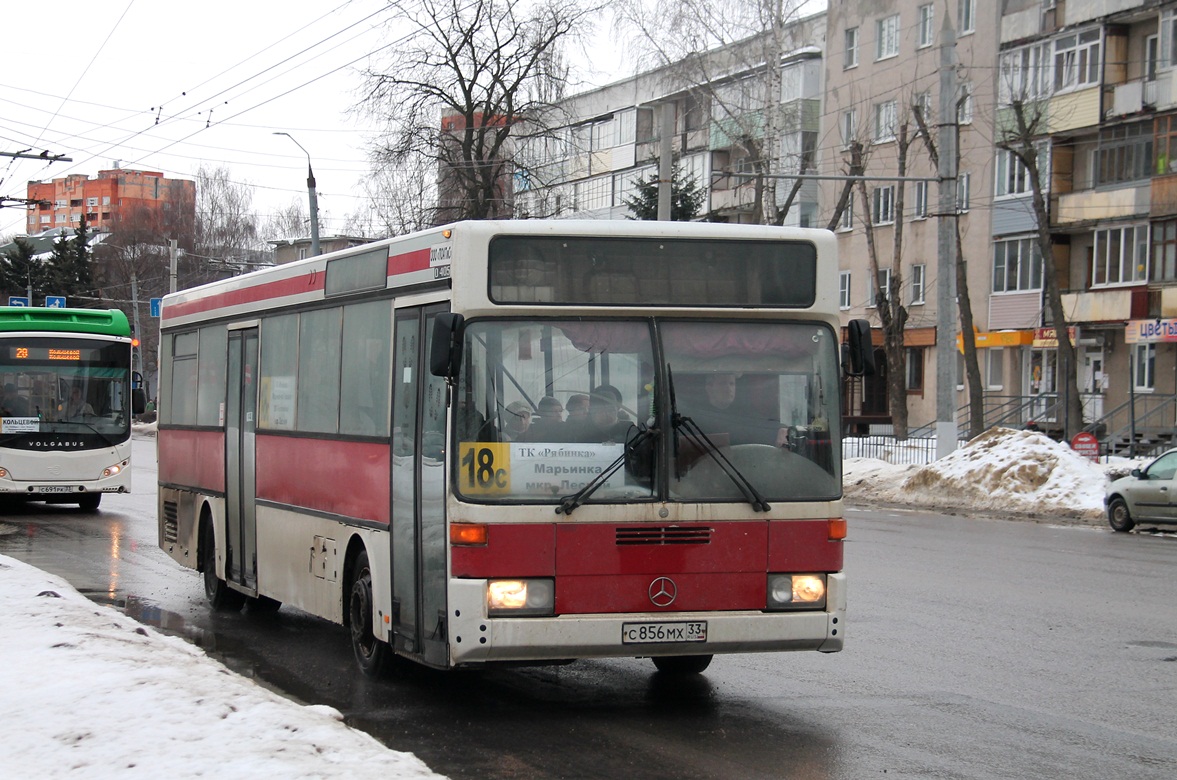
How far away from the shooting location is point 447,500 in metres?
7.88

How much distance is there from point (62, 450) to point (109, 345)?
1.88m

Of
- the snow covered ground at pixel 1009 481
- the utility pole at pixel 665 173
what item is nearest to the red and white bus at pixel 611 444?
the snow covered ground at pixel 1009 481

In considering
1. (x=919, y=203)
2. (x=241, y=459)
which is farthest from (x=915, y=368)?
(x=241, y=459)

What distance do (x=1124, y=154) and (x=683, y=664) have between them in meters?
38.7

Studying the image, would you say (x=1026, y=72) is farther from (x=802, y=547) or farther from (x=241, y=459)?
(x=802, y=547)

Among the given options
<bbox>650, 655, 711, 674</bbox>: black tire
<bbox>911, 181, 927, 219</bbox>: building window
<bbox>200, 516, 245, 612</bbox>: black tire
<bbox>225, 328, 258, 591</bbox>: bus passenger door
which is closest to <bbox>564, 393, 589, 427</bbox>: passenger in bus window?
<bbox>650, 655, 711, 674</bbox>: black tire

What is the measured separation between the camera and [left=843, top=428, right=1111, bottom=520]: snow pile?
26.8 metres

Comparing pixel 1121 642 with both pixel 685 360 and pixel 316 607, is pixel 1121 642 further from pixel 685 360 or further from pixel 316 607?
pixel 316 607

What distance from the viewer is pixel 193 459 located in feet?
44.5

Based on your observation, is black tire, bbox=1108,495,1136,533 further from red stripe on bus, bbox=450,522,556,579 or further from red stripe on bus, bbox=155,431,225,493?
red stripe on bus, bbox=450,522,556,579

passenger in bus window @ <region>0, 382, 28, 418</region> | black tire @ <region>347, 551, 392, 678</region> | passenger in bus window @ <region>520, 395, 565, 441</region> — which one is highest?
passenger in bus window @ <region>520, 395, 565, 441</region>

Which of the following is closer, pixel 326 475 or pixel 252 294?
pixel 326 475

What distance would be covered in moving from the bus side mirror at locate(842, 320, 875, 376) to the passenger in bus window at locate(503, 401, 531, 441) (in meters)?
1.82

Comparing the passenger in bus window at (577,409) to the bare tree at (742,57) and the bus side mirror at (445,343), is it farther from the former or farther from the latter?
the bare tree at (742,57)
